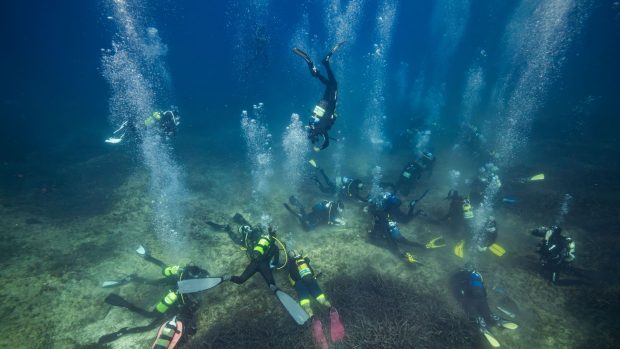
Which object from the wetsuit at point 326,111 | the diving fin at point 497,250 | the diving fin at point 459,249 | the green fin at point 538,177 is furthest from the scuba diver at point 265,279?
the green fin at point 538,177

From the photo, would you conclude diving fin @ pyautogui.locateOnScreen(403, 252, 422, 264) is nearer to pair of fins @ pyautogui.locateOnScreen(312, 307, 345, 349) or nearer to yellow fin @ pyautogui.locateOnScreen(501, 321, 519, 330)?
yellow fin @ pyautogui.locateOnScreen(501, 321, 519, 330)

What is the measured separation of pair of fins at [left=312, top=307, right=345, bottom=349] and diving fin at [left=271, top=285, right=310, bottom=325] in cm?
45

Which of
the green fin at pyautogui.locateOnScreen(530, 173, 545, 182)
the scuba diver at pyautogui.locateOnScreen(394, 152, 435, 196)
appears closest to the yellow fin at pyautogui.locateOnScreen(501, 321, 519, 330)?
the scuba diver at pyautogui.locateOnScreen(394, 152, 435, 196)

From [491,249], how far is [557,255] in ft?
5.53

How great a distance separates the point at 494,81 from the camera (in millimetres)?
65375

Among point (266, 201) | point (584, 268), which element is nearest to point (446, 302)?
point (584, 268)

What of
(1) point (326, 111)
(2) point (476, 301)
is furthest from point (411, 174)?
(2) point (476, 301)

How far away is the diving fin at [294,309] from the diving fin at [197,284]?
4.84ft

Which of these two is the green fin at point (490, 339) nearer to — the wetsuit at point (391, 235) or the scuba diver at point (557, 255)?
the wetsuit at point (391, 235)

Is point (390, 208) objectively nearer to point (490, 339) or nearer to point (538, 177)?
point (490, 339)

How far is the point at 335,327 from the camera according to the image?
6734mm

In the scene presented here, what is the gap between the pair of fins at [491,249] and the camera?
9.37 m

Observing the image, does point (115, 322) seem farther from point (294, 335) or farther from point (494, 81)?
point (494, 81)

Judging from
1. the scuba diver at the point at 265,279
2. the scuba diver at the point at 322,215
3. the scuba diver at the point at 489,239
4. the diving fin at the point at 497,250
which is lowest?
the diving fin at the point at 497,250
